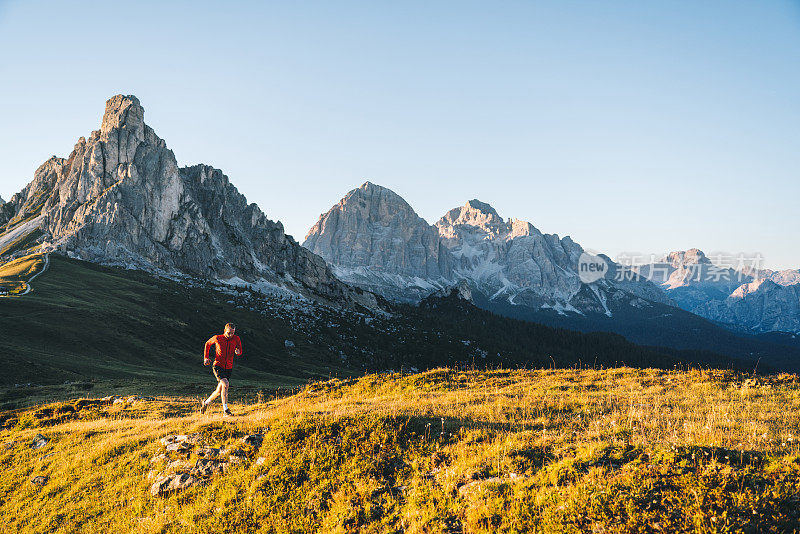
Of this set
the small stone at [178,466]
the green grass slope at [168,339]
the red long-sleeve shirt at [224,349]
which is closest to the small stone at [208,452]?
the small stone at [178,466]

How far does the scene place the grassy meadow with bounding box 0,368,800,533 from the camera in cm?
844

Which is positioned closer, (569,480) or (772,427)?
(569,480)

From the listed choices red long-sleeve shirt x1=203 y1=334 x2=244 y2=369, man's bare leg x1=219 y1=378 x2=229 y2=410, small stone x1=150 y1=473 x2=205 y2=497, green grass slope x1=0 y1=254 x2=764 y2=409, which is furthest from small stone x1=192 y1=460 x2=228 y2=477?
green grass slope x1=0 y1=254 x2=764 y2=409

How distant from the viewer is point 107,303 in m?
90.4

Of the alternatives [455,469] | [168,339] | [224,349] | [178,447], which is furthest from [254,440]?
[168,339]

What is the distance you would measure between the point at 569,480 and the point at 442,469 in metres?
3.10

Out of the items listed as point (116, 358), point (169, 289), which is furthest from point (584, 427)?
point (169, 289)

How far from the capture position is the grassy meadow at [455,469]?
844 cm

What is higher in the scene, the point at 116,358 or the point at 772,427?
the point at 772,427

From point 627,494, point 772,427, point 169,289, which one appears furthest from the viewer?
point 169,289

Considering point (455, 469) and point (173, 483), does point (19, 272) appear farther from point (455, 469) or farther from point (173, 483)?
point (455, 469)

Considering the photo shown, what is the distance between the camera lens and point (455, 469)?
10711 millimetres

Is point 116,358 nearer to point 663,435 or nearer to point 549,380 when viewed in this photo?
point 549,380

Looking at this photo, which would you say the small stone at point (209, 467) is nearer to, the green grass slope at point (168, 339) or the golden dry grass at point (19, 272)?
the green grass slope at point (168, 339)
